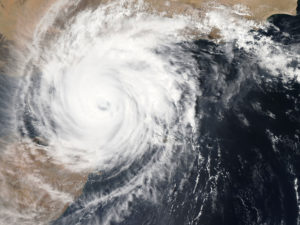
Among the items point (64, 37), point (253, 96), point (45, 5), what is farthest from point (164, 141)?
point (45, 5)

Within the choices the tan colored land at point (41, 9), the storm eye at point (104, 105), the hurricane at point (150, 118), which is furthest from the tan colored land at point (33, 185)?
the tan colored land at point (41, 9)

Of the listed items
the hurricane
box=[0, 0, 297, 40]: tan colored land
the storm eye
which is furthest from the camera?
the storm eye

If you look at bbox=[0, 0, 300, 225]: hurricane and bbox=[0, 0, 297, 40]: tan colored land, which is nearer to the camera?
bbox=[0, 0, 300, 225]: hurricane

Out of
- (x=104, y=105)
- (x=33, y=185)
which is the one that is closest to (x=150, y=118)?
(x=104, y=105)

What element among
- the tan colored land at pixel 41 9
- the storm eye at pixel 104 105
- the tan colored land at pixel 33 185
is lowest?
the tan colored land at pixel 33 185

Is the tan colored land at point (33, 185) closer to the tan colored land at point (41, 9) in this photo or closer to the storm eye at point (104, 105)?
the storm eye at point (104, 105)

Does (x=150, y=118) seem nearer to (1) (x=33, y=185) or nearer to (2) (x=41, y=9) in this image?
(1) (x=33, y=185)

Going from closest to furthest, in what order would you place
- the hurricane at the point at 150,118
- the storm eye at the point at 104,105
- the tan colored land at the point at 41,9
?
1. the hurricane at the point at 150,118
2. the tan colored land at the point at 41,9
3. the storm eye at the point at 104,105

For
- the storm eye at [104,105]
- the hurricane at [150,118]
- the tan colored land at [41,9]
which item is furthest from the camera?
the storm eye at [104,105]

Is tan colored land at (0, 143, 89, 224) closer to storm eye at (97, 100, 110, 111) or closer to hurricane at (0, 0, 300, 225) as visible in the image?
hurricane at (0, 0, 300, 225)

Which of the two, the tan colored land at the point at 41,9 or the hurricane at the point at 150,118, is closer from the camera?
the hurricane at the point at 150,118

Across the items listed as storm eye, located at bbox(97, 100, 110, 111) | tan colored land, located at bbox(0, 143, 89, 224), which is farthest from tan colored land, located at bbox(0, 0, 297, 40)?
tan colored land, located at bbox(0, 143, 89, 224)
